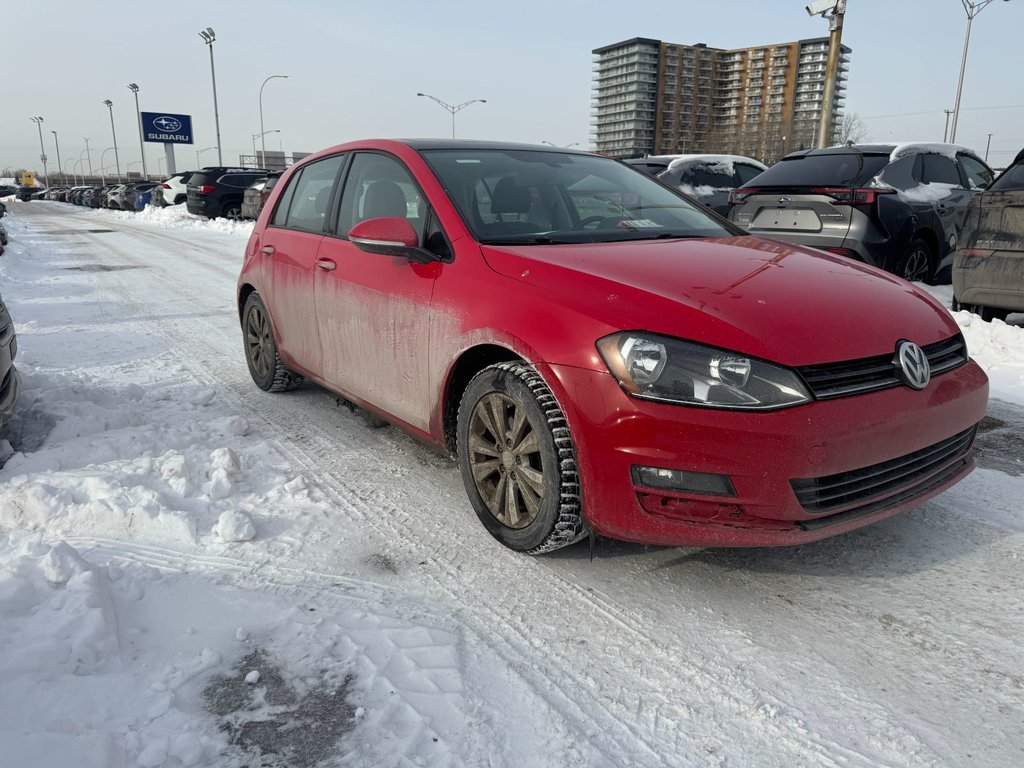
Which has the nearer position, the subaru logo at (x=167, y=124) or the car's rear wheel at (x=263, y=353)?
the car's rear wheel at (x=263, y=353)

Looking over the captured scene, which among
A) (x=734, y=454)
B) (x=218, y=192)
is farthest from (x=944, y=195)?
(x=218, y=192)

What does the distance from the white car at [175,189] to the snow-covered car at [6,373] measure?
1054 inches

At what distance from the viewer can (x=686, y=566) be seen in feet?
9.09

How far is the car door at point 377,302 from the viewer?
3207mm

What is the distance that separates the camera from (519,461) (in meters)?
2.71

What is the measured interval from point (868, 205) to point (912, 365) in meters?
4.92

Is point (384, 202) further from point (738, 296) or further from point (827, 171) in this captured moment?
point (827, 171)

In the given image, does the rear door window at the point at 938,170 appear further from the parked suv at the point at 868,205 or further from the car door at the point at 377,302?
the car door at the point at 377,302

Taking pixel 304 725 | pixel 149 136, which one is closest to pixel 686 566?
pixel 304 725

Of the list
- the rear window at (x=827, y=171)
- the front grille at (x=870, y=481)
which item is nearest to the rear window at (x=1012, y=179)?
the rear window at (x=827, y=171)

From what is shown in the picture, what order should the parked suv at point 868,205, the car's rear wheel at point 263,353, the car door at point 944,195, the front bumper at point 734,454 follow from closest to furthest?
the front bumper at point 734,454 < the car's rear wheel at point 263,353 < the parked suv at point 868,205 < the car door at point 944,195

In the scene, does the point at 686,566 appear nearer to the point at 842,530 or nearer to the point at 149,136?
the point at 842,530

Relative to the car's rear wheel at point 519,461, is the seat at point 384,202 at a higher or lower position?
higher

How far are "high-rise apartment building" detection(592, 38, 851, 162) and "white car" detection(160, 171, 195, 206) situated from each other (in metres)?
91.6
